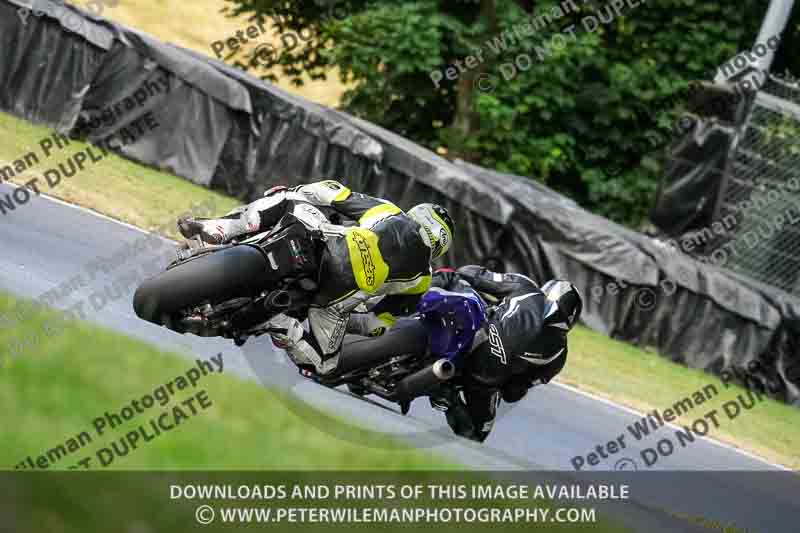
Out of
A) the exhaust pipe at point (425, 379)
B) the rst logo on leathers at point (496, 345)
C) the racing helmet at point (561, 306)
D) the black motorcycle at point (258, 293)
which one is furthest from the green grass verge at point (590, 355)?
the black motorcycle at point (258, 293)

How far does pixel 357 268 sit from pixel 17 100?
944 centimetres

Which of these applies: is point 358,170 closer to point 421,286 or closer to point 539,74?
point 539,74

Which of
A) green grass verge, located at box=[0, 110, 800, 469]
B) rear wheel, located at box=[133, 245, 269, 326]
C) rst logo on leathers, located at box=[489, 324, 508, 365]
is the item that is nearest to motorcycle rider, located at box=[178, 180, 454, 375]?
rear wheel, located at box=[133, 245, 269, 326]

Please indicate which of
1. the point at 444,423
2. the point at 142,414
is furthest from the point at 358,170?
the point at 142,414

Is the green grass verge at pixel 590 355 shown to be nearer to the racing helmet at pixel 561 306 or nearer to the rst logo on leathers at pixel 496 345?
the racing helmet at pixel 561 306

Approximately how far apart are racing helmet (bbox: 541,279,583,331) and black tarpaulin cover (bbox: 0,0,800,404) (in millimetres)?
6607

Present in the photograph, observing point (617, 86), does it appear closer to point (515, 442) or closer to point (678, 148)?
point (678, 148)

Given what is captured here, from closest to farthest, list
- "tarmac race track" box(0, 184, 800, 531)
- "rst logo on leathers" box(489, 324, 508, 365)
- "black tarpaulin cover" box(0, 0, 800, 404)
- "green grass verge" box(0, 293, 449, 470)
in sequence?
"green grass verge" box(0, 293, 449, 470)
"rst logo on leathers" box(489, 324, 508, 365)
"tarmac race track" box(0, 184, 800, 531)
"black tarpaulin cover" box(0, 0, 800, 404)

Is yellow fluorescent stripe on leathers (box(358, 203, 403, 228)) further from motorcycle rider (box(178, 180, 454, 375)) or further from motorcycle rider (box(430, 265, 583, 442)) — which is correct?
motorcycle rider (box(430, 265, 583, 442))

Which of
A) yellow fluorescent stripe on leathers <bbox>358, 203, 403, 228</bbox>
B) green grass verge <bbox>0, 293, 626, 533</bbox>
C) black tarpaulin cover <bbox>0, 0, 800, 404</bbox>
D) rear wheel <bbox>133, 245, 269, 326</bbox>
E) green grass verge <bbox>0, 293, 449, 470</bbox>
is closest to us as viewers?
green grass verge <bbox>0, 293, 626, 533</bbox>

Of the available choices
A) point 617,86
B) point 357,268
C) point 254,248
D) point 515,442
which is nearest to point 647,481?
point 515,442

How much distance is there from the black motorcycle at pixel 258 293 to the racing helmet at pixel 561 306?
2.51ft

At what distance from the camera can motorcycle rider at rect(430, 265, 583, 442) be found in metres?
7.15

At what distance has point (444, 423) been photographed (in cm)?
805
